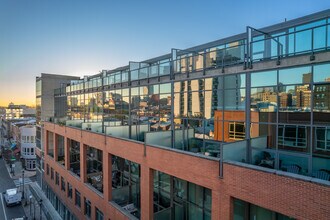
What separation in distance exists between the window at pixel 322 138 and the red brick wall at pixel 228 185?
2.68 metres

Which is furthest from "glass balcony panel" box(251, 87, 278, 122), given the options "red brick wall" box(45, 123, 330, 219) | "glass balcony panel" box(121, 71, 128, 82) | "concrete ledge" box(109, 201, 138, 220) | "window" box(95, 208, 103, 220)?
"window" box(95, 208, 103, 220)

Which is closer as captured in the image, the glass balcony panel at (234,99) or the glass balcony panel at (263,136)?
the glass balcony panel at (263,136)

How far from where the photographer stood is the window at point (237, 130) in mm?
11312

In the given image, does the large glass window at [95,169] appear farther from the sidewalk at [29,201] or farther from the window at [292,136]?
A: the window at [292,136]

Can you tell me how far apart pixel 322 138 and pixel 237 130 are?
3701mm

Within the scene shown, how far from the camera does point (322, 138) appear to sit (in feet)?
28.6

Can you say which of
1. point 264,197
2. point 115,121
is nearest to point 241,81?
point 264,197

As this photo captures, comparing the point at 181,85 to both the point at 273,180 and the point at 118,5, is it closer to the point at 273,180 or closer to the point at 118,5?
the point at 273,180

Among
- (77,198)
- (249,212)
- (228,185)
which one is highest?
(228,185)

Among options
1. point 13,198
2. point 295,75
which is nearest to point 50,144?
point 13,198

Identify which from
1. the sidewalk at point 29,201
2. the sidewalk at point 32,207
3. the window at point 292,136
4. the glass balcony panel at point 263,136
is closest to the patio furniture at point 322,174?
the window at point 292,136

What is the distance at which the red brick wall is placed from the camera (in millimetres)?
6900

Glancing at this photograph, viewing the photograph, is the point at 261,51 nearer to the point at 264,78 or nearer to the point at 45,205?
the point at 264,78

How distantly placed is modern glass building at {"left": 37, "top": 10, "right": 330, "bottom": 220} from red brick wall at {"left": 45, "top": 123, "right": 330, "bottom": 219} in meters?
0.03
